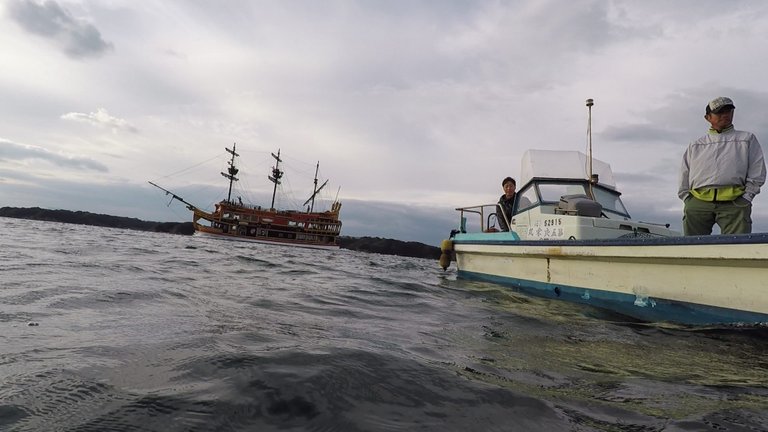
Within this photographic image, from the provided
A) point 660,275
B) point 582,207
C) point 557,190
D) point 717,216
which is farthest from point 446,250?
point 717,216

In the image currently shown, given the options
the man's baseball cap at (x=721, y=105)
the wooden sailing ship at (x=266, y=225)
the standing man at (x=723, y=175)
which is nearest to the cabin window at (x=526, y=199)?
the standing man at (x=723, y=175)

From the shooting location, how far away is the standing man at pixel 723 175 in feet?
14.8

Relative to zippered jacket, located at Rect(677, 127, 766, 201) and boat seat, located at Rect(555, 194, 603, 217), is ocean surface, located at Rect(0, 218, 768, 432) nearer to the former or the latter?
zippered jacket, located at Rect(677, 127, 766, 201)

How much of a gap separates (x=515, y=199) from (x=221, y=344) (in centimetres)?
778

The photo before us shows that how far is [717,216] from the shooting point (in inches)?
189

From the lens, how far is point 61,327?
9.44 ft

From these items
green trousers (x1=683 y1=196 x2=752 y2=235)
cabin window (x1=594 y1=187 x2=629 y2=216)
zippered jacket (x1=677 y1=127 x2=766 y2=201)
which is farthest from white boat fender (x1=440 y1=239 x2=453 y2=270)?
zippered jacket (x1=677 y1=127 x2=766 y2=201)

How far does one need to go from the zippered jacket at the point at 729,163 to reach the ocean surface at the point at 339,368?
1620 millimetres

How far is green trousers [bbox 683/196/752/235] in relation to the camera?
4.58 meters

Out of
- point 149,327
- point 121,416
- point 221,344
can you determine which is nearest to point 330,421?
point 121,416

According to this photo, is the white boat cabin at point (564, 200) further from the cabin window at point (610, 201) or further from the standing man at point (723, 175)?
the standing man at point (723, 175)

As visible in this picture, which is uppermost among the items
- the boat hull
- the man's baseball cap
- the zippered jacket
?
the man's baseball cap

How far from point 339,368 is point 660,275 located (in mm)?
4304

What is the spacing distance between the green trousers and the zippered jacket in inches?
5.0
